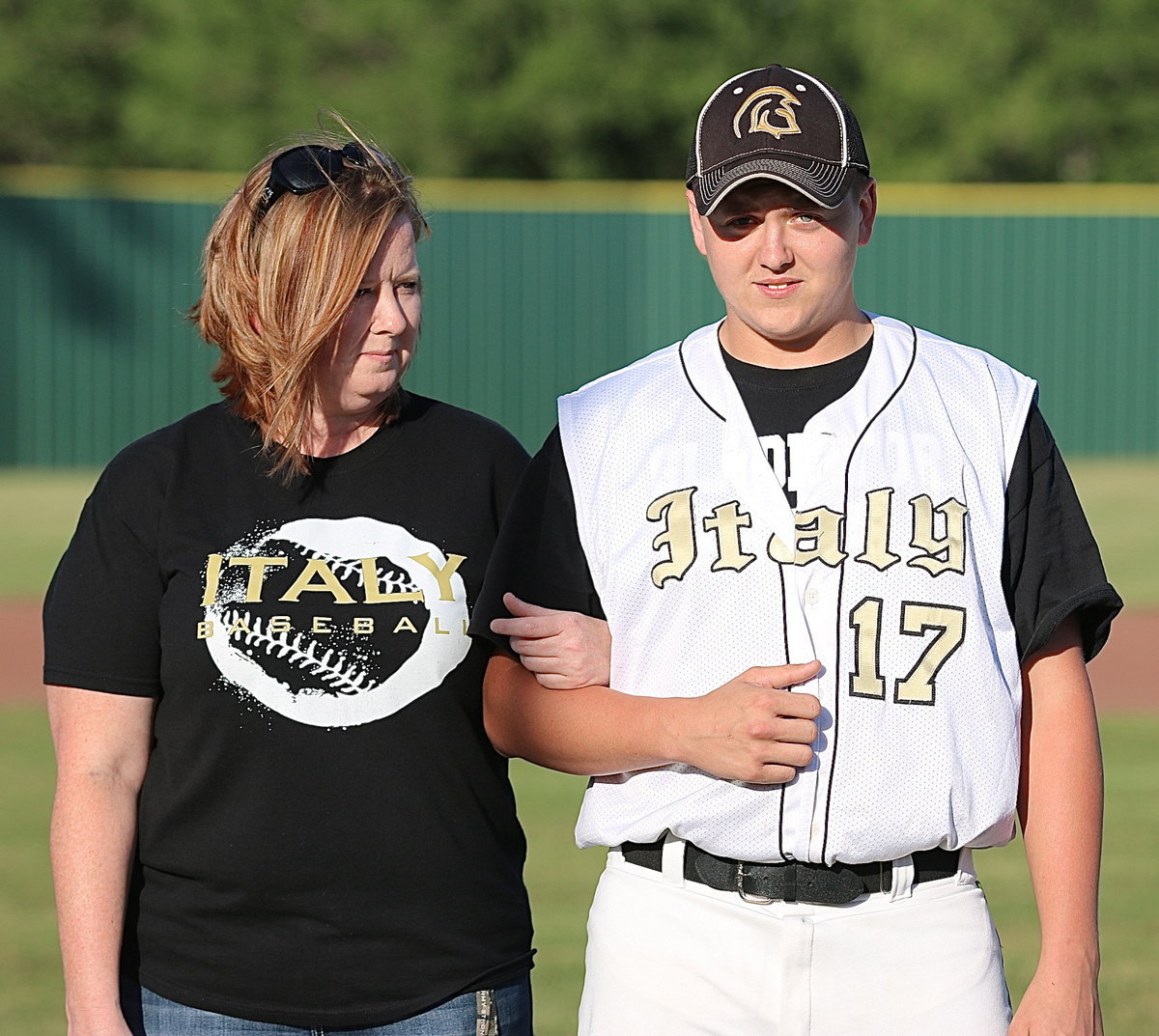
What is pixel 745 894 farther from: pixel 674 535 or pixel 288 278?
pixel 288 278

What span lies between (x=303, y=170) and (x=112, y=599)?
0.68m

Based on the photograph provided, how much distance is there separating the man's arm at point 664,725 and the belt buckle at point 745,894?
0.13 metres

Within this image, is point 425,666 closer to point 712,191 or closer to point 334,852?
point 334,852

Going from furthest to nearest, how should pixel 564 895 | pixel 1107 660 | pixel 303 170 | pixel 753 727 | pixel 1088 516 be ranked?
pixel 1088 516 → pixel 1107 660 → pixel 564 895 → pixel 303 170 → pixel 753 727

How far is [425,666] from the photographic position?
2422 millimetres

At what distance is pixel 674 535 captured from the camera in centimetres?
231

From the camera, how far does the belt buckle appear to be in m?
2.26

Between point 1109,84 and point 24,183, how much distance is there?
59.4 feet

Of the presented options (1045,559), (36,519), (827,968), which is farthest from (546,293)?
(827,968)

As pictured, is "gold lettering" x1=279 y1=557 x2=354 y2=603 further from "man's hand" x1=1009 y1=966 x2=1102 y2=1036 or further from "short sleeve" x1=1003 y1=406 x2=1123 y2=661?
"man's hand" x1=1009 y1=966 x2=1102 y2=1036

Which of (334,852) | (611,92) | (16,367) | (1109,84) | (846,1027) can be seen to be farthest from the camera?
(1109,84)

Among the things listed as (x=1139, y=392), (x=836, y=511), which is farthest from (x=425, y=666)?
(x=1139, y=392)

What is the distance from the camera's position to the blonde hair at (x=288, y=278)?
2459 millimetres

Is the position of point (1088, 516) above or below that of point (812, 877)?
above
